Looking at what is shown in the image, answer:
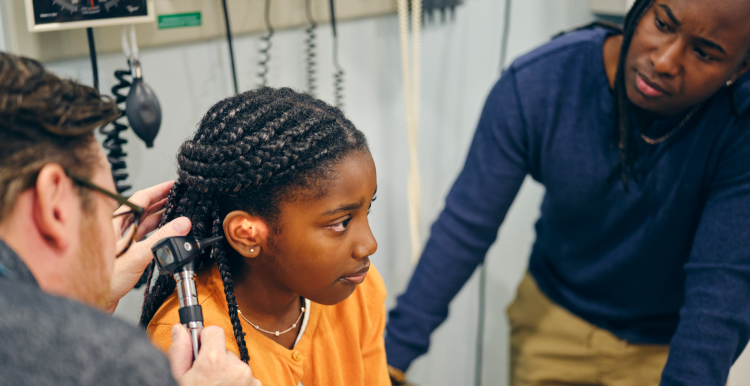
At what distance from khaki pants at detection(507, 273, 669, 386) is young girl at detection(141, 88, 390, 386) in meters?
0.70

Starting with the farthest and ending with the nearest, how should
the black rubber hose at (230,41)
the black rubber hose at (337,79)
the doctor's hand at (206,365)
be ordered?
the black rubber hose at (337,79) → the black rubber hose at (230,41) → the doctor's hand at (206,365)

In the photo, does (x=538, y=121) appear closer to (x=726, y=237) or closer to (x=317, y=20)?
(x=726, y=237)

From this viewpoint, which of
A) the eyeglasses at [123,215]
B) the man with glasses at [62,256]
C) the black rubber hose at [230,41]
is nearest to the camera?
the man with glasses at [62,256]

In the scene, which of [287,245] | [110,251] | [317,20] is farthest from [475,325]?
[110,251]

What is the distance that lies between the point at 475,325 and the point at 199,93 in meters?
1.25

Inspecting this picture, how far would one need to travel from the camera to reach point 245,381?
63 cm

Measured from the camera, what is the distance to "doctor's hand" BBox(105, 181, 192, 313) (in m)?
0.73

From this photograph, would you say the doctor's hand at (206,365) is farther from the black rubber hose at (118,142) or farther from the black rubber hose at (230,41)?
the black rubber hose at (230,41)

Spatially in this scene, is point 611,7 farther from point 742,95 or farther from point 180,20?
point 180,20

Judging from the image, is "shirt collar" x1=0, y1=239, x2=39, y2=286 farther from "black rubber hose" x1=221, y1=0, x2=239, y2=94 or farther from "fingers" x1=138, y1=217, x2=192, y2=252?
"black rubber hose" x1=221, y1=0, x2=239, y2=94

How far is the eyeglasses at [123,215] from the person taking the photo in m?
0.51

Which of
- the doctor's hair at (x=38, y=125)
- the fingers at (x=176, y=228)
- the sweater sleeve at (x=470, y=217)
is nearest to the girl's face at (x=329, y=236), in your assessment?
the fingers at (x=176, y=228)

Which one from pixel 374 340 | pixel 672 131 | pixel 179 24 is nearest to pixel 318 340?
pixel 374 340

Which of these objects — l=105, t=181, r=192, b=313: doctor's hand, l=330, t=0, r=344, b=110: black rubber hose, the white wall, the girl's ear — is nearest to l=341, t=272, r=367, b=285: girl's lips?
the girl's ear
